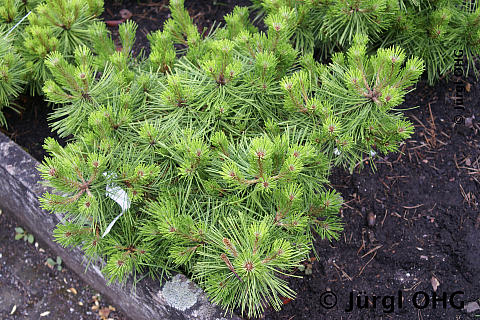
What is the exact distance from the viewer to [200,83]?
1.60 m

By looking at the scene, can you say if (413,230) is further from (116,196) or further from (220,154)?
(116,196)

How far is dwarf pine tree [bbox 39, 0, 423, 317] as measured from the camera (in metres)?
1.34

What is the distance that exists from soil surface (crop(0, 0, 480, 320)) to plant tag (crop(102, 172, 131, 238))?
0.90 m

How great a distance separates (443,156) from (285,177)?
4.56 feet

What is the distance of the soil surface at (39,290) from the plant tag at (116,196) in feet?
3.27

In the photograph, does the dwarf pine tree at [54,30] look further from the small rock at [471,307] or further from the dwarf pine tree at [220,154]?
the small rock at [471,307]

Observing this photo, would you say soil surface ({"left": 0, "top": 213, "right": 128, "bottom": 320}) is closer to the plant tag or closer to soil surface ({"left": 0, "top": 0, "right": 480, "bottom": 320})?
soil surface ({"left": 0, "top": 0, "right": 480, "bottom": 320})

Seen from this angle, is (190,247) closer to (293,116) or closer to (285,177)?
(285,177)

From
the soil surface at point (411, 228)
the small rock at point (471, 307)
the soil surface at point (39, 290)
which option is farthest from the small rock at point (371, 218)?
the soil surface at point (39, 290)

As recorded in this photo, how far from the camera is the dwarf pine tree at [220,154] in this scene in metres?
1.34

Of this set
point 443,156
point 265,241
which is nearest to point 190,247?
point 265,241

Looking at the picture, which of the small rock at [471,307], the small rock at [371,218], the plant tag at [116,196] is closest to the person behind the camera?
the plant tag at [116,196]

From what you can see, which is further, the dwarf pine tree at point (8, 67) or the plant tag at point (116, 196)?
the dwarf pine tree at point (8, 67)

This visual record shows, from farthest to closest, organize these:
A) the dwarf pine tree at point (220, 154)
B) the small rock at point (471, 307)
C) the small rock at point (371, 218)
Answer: the small rock at point (371, 218)
the small rock at point (471, 307)
the dwarf pine tree at point (220, 154)
